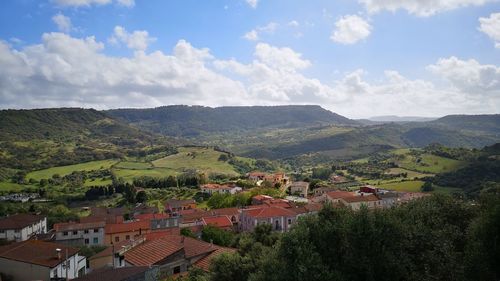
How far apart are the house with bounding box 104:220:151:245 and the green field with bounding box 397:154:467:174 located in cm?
10381

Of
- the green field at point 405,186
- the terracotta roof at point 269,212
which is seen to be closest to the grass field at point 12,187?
the terracotta roof at point 269,212

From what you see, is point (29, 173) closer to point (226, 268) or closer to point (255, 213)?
point (255, 213)

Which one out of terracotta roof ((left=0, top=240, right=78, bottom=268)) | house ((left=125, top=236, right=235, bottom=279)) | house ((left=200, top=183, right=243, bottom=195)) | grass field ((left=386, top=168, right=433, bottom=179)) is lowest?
house ((left=200, top=183, right=243, bottom=195))

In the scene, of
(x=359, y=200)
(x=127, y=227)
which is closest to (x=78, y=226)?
(x=127, y=227)

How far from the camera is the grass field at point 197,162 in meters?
160

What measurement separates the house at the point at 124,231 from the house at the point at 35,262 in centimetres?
2444

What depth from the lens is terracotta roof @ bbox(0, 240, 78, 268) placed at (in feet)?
112

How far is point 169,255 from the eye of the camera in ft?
103

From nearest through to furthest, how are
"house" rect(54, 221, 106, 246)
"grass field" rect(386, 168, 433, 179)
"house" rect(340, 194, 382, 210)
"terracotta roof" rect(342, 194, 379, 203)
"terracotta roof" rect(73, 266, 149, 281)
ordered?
"terracotta roof" rect(73, 266, 149, 281)
"house" rect(54, 221, 106, 246)
"house" rect(340, 194, 382, 210)
"terracotta roof" rect(342, 194, 379, 203)
"grass field" rect(386, 168, 433, 179)

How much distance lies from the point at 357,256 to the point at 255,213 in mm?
44248

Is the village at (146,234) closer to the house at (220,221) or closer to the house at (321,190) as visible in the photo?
the house at (220,221)

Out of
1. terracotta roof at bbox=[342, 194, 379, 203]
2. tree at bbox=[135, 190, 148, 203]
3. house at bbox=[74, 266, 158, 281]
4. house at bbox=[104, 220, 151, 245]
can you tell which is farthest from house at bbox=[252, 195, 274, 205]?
house at bbox=[74, 266, 158, 281]

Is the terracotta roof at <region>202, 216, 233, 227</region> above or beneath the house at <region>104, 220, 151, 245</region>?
above

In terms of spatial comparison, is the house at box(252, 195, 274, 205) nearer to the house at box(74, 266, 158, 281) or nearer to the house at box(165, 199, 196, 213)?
the house at box(165, 199, 196, 213)
